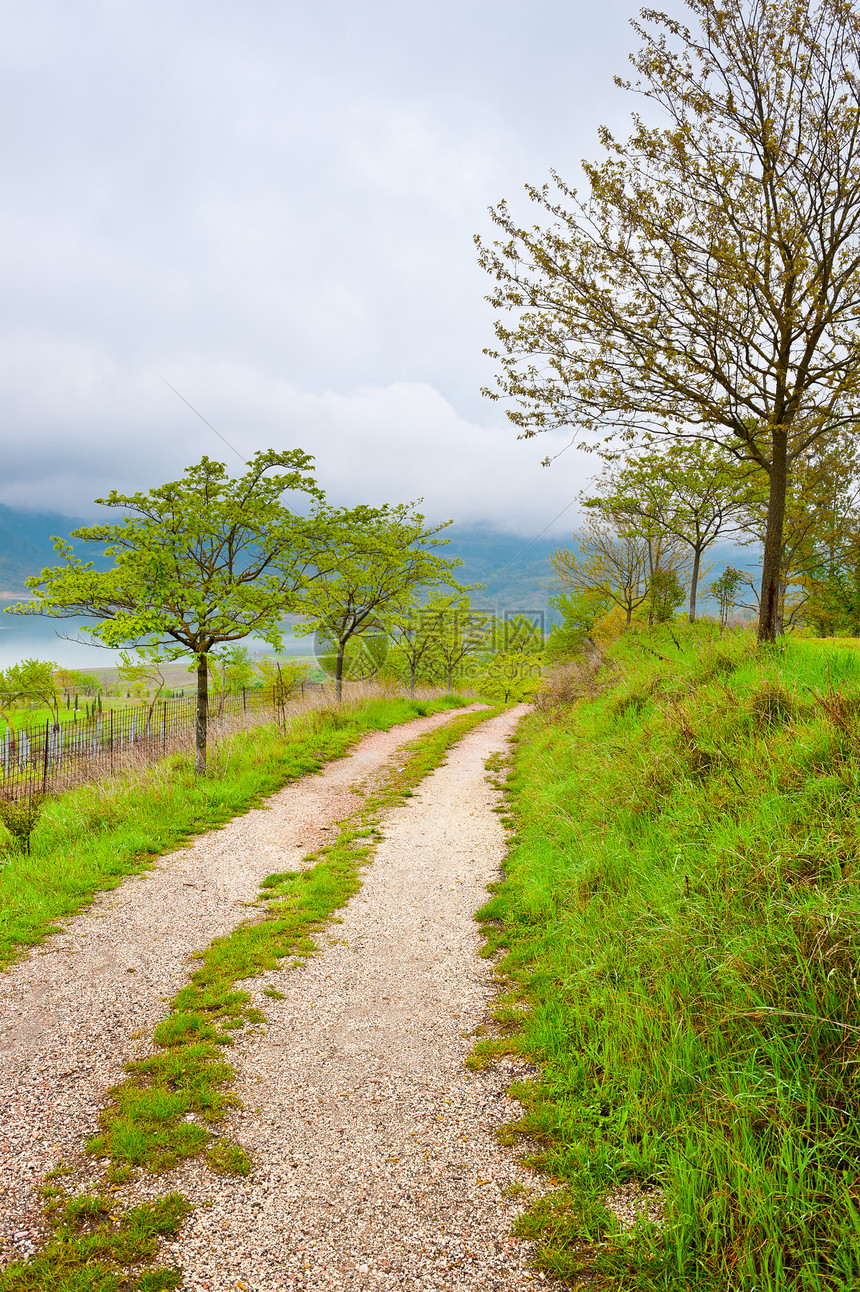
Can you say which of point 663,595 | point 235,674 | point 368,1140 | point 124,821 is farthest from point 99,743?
point 663,595

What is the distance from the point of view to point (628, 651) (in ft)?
51.5

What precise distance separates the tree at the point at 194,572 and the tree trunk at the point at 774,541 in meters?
7.58

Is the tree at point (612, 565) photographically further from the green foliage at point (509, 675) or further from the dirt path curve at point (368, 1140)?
the dirt path curve at point (368, 1140)

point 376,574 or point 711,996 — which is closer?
point 711,996

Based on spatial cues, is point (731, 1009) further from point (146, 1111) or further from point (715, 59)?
point (715, 59)

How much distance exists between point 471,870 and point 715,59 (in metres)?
10.4

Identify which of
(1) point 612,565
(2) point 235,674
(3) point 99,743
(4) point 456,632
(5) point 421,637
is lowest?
(3) point 99,743

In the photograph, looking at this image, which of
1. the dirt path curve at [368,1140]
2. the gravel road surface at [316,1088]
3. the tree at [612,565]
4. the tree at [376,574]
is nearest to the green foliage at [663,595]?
the tree at [612,565]

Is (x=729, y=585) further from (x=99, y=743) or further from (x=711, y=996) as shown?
(x=99, y=743)

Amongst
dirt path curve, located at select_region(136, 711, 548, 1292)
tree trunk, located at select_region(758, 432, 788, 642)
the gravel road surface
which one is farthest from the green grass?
tree trunk, located at select_region(758, 432, 788, 642)

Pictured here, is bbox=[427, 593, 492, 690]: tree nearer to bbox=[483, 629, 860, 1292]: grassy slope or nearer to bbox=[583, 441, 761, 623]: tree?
bbox=[583, 441, 761, 623]: tree

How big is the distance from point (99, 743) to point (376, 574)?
9594 mm

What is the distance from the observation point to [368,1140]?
3.07m

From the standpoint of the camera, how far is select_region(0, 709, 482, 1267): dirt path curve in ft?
9.73
